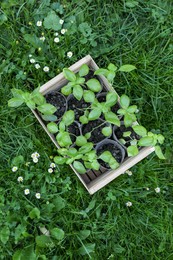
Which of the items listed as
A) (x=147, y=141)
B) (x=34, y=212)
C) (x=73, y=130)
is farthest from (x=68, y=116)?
(x=34, y=212)

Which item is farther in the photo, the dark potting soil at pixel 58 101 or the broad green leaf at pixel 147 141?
the dark potting soil at pixel 58 101

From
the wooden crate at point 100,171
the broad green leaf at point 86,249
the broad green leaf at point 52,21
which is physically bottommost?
the broad green leaf at point 86,249

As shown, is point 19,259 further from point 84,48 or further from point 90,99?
point 84,48

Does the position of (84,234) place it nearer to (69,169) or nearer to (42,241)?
(42,241)

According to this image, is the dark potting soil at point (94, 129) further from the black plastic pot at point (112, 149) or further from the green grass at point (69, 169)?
the green grass at point (69, 169)

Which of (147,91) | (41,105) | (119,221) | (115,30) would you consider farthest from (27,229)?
(115,30)

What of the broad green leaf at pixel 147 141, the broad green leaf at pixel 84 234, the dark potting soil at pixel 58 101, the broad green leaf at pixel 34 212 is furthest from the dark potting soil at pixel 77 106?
the broad green leaf at pixel 84 234

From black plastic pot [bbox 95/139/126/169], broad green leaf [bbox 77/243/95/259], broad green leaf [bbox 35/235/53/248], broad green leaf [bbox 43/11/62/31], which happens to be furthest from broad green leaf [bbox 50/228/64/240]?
broad green leaf [bbox 43/11/62/31]

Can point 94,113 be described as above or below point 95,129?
above
